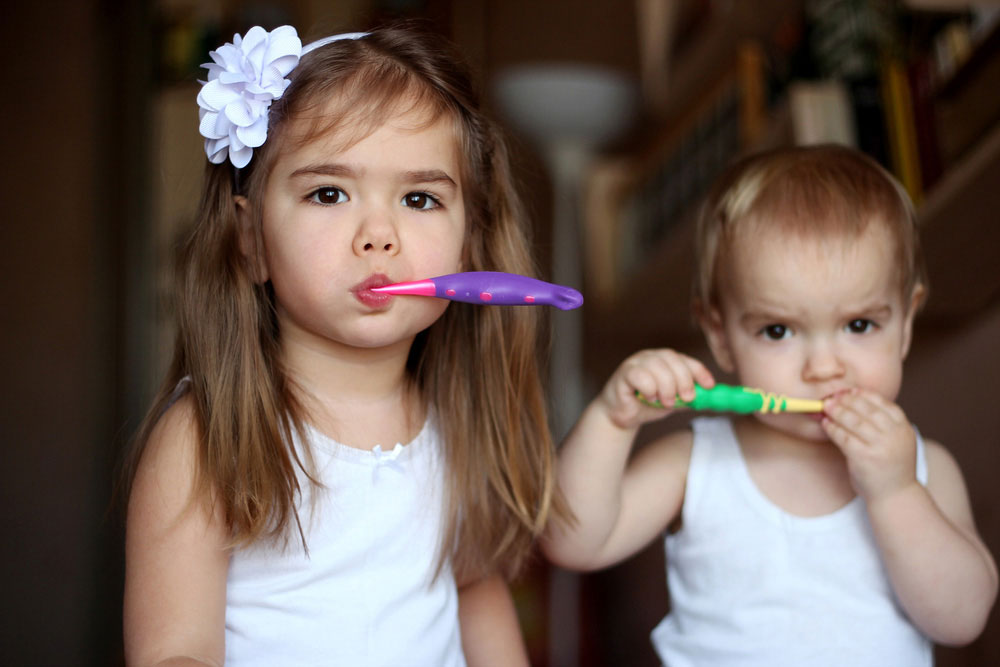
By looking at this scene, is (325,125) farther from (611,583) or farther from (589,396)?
(589,396)

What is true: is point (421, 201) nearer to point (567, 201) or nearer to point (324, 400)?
point (324, 400)

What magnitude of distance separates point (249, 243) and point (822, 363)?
1.78 ft

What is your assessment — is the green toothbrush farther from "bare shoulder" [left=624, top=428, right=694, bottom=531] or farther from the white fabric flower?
the white fabric flower

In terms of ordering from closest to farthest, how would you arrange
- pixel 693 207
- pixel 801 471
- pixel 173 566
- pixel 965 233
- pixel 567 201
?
pixel 173 566
pixel 801 471
pixel 965 233
pixel 693 207
pixel 567 201

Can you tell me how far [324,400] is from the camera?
87cm

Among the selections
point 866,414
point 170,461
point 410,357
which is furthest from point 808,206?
point 170,461

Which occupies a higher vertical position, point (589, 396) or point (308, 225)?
point (308, 225)

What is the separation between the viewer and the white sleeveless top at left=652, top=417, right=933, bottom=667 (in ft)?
2.97

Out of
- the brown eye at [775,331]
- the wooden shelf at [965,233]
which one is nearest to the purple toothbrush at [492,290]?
the brown eye at [775,331]

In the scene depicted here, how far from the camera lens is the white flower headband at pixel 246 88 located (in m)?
0.79

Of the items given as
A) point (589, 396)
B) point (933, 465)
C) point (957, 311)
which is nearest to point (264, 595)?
point (933, 465)

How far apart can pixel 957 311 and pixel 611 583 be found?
1.23m

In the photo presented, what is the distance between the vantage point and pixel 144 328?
2.19 meters

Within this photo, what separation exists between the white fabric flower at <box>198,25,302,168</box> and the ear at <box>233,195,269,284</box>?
0.16 ft
